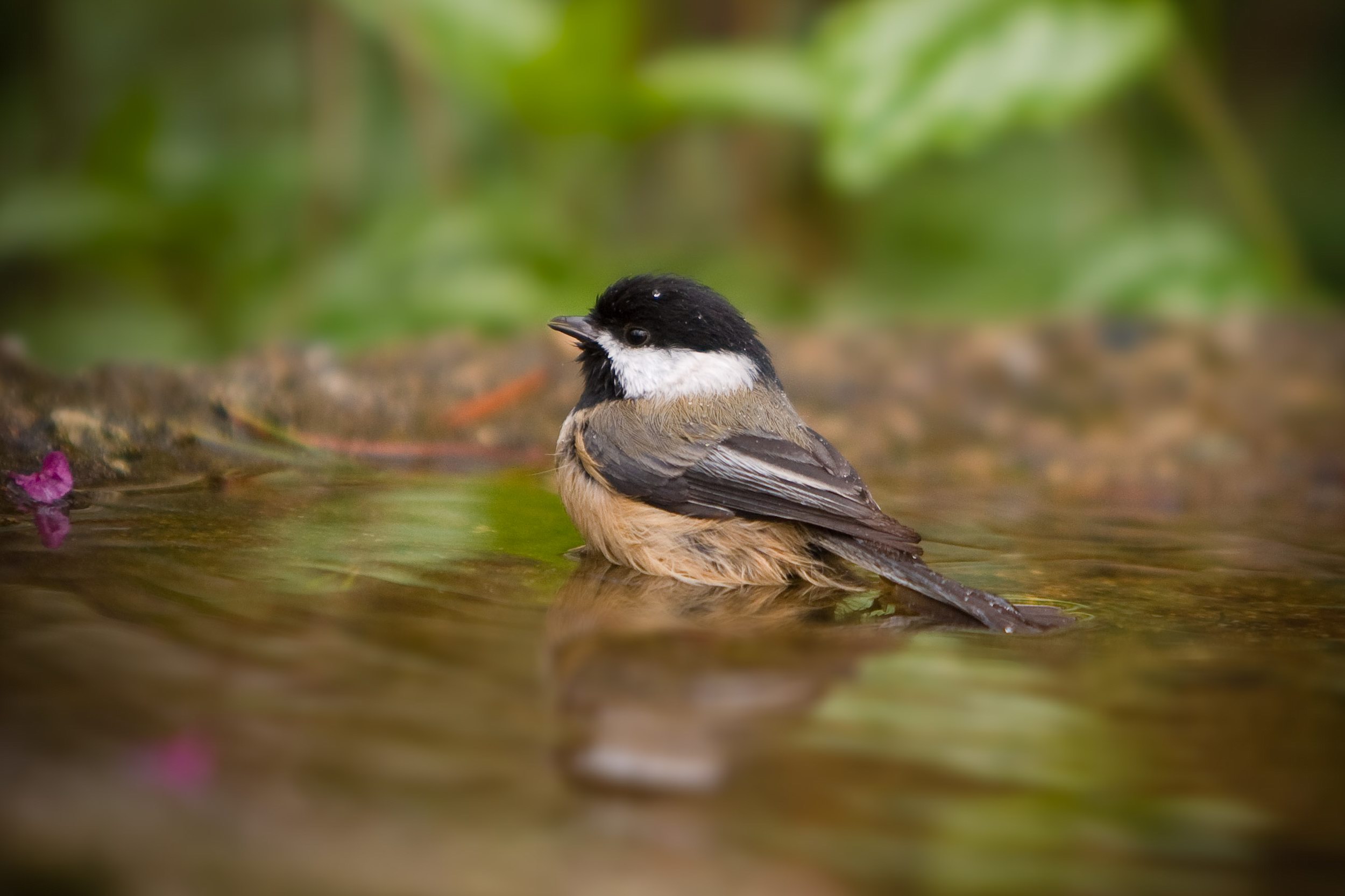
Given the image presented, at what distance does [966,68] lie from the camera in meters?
4.05

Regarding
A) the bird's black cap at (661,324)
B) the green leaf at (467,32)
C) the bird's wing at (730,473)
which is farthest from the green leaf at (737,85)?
the bird's wing at (730,473)

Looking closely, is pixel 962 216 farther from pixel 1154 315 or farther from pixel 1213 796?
pixel 1213 796

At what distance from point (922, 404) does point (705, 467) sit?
1327mm

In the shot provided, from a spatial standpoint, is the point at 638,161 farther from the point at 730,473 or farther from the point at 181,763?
the point at 181,763

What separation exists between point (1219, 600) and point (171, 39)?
6.32m

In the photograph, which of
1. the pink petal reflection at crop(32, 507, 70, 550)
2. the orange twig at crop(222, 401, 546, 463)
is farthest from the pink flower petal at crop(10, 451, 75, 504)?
the orange twig at crop(222, 401, 546, 463)

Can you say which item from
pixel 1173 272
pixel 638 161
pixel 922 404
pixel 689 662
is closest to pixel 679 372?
pixel 922 404

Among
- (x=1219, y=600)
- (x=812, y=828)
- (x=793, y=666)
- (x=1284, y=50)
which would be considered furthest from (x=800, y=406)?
(x=1284, y=50)

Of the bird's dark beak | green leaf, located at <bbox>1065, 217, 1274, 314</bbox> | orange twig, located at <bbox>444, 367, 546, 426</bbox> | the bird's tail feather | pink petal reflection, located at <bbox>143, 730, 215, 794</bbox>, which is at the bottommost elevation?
pink petal reflection, located at <bbox>143, 730, 215, 794</bbox>

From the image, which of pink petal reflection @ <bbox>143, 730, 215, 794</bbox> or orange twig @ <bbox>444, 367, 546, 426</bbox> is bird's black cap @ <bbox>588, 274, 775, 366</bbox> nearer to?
orange twig @ <bbox>444, 367, 546, 426</bbox>

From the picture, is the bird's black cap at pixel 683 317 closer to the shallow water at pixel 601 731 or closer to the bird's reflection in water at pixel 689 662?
the bird's reflection in water at pixel 689 662

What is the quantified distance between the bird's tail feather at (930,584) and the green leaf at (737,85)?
7.81 ft

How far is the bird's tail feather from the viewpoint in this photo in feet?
6.61

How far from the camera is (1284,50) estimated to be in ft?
21.0
